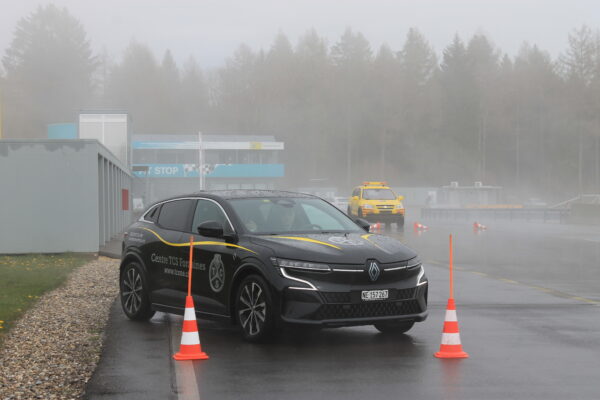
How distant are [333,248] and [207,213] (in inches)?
76.7

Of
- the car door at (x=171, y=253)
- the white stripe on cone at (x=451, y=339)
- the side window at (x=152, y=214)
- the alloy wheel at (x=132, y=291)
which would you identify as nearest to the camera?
the white stripe on cone at (x=451, y=339)

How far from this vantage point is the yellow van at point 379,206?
4184 cm

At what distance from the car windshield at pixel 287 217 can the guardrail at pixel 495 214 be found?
4946 centimetres

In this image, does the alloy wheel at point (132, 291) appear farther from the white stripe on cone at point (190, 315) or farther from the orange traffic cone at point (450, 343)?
the orange traffic cone at point (450, 343)

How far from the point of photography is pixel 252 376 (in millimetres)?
7715

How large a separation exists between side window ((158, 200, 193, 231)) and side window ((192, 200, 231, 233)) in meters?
0.15

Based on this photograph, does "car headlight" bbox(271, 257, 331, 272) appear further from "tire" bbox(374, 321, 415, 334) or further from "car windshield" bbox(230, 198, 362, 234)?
"tire" bbox(374, 321, 415, 334)

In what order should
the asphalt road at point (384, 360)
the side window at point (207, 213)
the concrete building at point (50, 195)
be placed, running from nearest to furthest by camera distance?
the asphalt road at point (384, 360), the side window at point (207, 213), the concrete building at point (50, 195)

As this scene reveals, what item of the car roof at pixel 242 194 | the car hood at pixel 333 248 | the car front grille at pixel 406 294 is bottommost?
the car front grille at pixel 406 294

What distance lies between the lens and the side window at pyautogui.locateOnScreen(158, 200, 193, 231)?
10.8 m

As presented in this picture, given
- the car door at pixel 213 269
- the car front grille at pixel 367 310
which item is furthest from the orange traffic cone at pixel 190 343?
the car front grille at pixel 367 310

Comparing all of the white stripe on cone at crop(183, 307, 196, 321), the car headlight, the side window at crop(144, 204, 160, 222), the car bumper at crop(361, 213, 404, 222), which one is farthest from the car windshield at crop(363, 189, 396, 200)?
the white stripe on cone at crop(183, 307, 196, 321)

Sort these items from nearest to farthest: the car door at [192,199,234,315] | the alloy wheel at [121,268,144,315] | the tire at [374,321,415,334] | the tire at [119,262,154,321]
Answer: the car door at [192,199,234,315] → the tire at [374,321,415,334] → the tire at [119,262,154,321] → the alloy wheel at [121,268,144,315]

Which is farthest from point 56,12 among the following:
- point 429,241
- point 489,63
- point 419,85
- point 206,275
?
point 206,275
